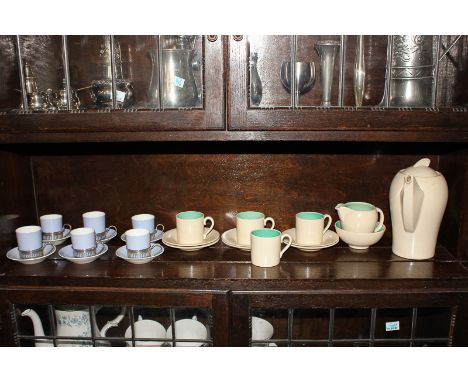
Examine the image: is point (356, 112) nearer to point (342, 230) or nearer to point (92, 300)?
point (342, 230)

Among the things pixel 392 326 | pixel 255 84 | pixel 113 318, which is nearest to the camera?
pixel 255 84

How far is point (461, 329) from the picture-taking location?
1.16m

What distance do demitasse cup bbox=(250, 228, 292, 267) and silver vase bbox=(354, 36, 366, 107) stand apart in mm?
373

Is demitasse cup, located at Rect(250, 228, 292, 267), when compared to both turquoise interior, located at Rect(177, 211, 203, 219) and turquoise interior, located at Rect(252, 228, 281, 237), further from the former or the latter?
turquoise interior, located at Rect(177, 211, 203, 219)

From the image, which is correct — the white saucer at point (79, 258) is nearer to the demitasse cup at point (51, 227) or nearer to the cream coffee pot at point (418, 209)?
the demitasse cup at point (51, 227)

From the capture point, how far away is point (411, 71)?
1122 millimetres

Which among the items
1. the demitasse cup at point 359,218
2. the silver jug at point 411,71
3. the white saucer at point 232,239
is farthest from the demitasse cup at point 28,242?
the silver jug at point 411,71

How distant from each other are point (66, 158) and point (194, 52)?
1.75 ft

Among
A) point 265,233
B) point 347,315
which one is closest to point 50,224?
point 265,233

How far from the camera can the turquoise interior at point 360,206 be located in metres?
1.28

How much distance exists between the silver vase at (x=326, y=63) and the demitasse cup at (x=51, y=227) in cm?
76

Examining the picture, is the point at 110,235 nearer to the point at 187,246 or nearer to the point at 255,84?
the point at 187,246

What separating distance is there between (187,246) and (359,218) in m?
0.44

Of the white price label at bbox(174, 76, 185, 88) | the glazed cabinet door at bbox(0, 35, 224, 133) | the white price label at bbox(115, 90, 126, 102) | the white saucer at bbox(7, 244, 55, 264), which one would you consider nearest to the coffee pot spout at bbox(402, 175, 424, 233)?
the glazed cabinet door at bbox(0, 35, 224, 133)
